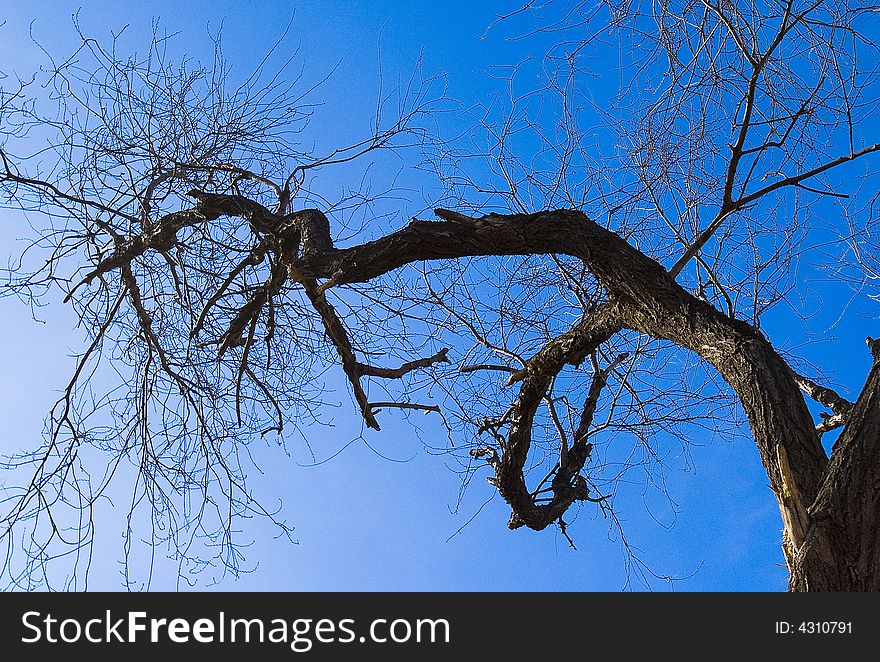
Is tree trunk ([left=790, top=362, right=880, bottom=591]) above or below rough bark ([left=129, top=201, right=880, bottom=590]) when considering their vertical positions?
below

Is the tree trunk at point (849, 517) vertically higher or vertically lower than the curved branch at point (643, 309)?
lower

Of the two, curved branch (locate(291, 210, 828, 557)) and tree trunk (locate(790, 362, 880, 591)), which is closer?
tree trunk (locate(790, 362, 880, 591))

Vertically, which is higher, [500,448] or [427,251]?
[427,251]

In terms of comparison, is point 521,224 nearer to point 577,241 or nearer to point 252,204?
point 577,241

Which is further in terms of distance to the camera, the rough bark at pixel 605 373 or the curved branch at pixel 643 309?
the curved branch at pixel 643 309

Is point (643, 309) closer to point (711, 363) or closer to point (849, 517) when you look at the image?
point (711, 363)

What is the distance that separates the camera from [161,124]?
11.6ft

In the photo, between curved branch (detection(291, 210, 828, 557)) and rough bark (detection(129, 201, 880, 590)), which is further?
curved branch (detection(291, 210, 828, 557))

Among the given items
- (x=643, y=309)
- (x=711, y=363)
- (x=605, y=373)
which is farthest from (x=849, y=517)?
(x=605, y=373)

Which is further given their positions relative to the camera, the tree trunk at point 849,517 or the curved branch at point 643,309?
the curved branch at point 643,309

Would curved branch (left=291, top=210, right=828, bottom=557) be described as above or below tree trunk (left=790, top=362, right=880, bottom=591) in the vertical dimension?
above

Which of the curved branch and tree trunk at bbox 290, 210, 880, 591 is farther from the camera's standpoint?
the curved branch
